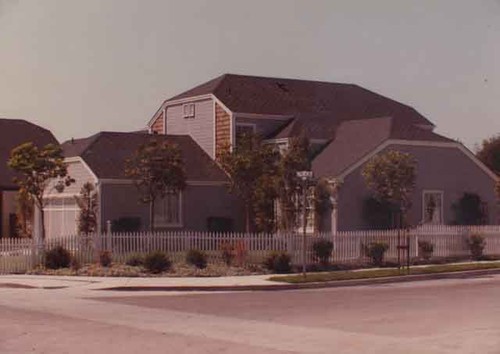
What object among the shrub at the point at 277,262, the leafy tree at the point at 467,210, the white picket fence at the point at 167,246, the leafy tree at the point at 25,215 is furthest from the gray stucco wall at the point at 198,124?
the shrub at the point at 277,262

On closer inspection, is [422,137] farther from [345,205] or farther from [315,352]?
[315,352]

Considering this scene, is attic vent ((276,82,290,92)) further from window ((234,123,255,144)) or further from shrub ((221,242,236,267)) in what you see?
shrub ((221,242,236,267))

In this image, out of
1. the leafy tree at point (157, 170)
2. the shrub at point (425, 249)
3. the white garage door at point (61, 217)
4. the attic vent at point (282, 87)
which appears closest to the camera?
the shrub at point (425, 249)

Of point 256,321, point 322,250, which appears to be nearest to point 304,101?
point 322,250

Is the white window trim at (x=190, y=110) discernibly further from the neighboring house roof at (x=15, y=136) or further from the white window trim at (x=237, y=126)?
the neighboring house roof at (x=15, y=136)

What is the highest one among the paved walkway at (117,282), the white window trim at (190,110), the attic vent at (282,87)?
the attic vent at (282,87)

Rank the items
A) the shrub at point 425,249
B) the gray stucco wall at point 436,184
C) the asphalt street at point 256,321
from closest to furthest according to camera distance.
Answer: the asphalt street at point 256,321, the shrub at point 425,249, the gray stucco wall at point 436,184

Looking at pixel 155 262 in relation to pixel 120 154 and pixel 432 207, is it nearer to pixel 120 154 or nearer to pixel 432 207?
pixel 120 154

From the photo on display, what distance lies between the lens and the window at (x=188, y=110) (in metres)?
43.9

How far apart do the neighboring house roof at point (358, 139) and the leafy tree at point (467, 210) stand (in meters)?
2.52

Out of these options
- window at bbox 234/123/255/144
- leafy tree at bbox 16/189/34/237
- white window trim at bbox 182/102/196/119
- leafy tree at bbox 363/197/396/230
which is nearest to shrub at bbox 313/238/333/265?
leafy tree at bbox 363/197/396/230

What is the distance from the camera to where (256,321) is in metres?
16.3

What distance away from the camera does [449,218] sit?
1571 inches

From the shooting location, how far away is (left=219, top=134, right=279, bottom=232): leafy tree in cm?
3422
